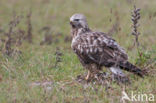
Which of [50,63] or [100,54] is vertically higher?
[100,54]

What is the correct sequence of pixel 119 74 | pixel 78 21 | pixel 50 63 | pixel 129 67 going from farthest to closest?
pixel 50 63
pixel 78 21
pixel 119 74
pixel 129 67

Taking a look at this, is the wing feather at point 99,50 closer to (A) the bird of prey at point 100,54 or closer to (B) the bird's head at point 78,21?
(A) the bird of prey at point 100,54

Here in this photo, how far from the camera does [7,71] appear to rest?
21.4 feet

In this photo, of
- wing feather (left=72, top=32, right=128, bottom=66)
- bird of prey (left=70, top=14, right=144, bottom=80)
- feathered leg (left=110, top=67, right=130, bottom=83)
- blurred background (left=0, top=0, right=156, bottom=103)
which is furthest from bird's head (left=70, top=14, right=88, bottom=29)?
feathered leg (left=110, top=67, right=130, bottom=83)

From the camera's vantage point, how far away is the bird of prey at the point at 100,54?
5945 millimetres

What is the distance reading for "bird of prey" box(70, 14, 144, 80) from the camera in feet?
19.5

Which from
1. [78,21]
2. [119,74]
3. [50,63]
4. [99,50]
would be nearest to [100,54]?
[99,50]

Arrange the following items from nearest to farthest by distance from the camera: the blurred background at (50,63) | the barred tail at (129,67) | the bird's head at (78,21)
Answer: the blurred background at (50,63) < the barred tail at (129,67) < the bird's head at (78,21)

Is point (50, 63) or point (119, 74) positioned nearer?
point (119, 74)

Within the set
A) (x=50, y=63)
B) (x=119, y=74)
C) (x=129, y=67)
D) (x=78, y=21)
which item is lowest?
(x=50, y=63)

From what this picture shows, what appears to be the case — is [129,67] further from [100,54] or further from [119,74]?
[100,54]

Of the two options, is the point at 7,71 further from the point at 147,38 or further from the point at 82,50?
the point at 147,38

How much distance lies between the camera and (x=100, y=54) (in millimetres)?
6043

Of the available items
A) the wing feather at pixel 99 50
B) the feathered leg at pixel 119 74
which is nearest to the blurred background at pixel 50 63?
the feathered leg at pixel 119 74
